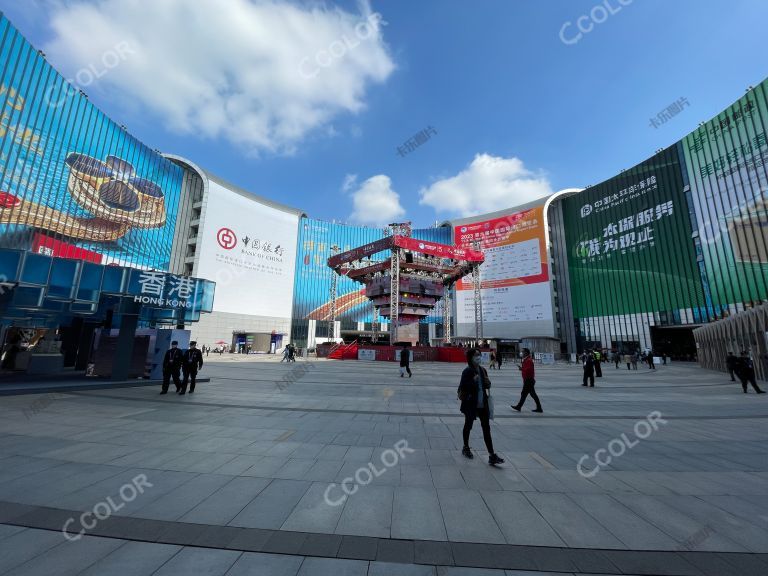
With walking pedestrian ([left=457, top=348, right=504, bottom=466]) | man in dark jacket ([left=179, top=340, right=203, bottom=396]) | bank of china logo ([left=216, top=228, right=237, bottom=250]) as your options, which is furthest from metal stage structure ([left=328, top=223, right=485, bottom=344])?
walking pedestrian ([left=457, top=348, right=504, bottom=466])

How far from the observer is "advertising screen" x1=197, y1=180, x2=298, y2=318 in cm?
5512

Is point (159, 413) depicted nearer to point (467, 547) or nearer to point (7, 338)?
point (467, 547)

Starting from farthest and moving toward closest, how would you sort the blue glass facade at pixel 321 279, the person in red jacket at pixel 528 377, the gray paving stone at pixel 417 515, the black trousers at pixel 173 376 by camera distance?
1. the blue glass facade at pixel 321 279
2. the black trousers at pixel 173 376
3. the person in red jacket at pixel 528 377
4. the gray paving stone at pixel 417 515

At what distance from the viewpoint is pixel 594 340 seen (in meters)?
60.4

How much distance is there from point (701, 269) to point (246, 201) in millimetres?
75067

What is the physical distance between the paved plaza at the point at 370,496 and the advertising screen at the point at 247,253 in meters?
51.4

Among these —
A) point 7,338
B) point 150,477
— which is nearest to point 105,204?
point 7,338

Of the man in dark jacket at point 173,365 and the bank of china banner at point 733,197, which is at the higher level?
the bank of china banner at point 733,197

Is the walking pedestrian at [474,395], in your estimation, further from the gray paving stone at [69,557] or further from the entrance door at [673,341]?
the entrance door at [673,341]

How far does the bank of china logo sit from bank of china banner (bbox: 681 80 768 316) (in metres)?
72.9

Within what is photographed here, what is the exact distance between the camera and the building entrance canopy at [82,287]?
9.96 metres

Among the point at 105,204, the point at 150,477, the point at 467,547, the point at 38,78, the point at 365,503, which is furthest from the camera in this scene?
the point at 105,204

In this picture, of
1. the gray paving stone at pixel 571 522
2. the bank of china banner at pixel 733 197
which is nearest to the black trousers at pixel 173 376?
the gray paving stone at pixel 571 522

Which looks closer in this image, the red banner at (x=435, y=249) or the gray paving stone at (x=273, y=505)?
the gray paving stone at (x=273, y=505)
